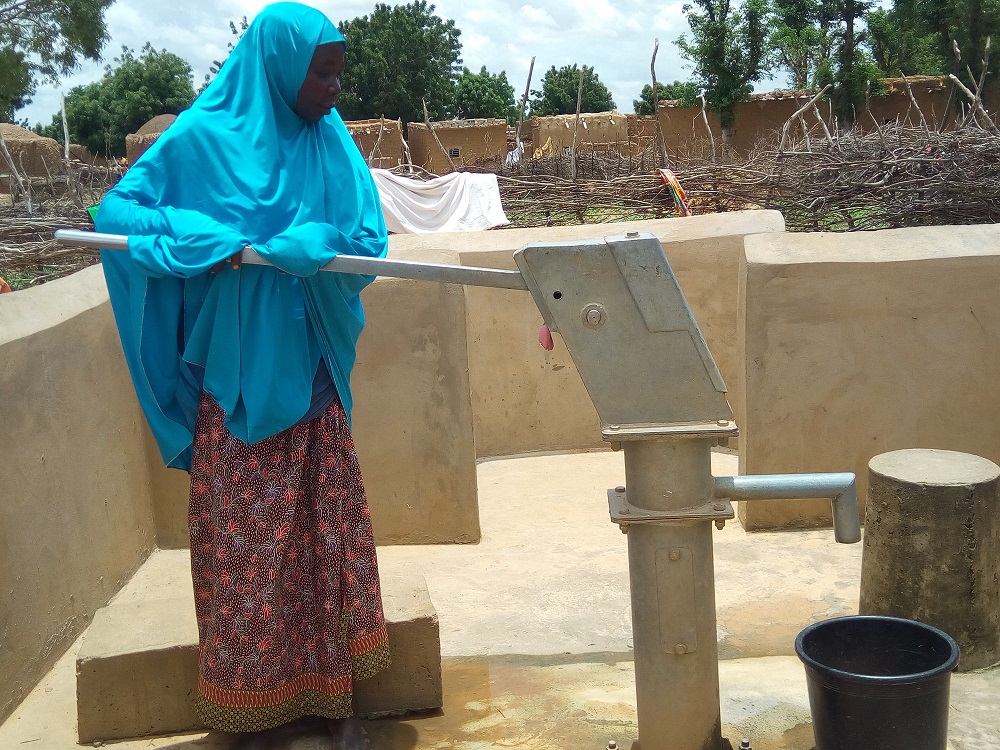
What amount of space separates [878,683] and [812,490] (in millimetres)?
421

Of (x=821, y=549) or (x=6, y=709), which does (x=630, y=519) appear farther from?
(x=821, y=549)

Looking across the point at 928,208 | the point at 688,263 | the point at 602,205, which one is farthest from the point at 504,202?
the point at 688,263

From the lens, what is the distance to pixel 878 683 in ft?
6.71

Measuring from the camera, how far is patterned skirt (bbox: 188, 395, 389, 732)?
2264 millimetres

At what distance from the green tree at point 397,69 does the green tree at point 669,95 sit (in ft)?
21.1

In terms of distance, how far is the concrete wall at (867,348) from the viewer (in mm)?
3811

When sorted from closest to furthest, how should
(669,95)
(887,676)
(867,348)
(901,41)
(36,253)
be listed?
(887,676), (867,348), (36,253), (901,41), (669,95)

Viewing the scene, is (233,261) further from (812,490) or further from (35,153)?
(35,153)

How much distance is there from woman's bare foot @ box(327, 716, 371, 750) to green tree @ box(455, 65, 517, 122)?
31.0m

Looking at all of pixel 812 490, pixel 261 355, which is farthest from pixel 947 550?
pixel 261 355

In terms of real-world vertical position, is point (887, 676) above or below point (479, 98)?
below

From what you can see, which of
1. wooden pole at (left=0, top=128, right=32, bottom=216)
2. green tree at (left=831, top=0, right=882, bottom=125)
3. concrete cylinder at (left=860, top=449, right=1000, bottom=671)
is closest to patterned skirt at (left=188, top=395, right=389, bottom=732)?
concrete cylinder at (left=860, top=449, right=1000, bottom=671)

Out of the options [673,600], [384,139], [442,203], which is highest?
[384,139]

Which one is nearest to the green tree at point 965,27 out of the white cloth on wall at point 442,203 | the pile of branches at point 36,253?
the white cloth on wall at point 442,203
